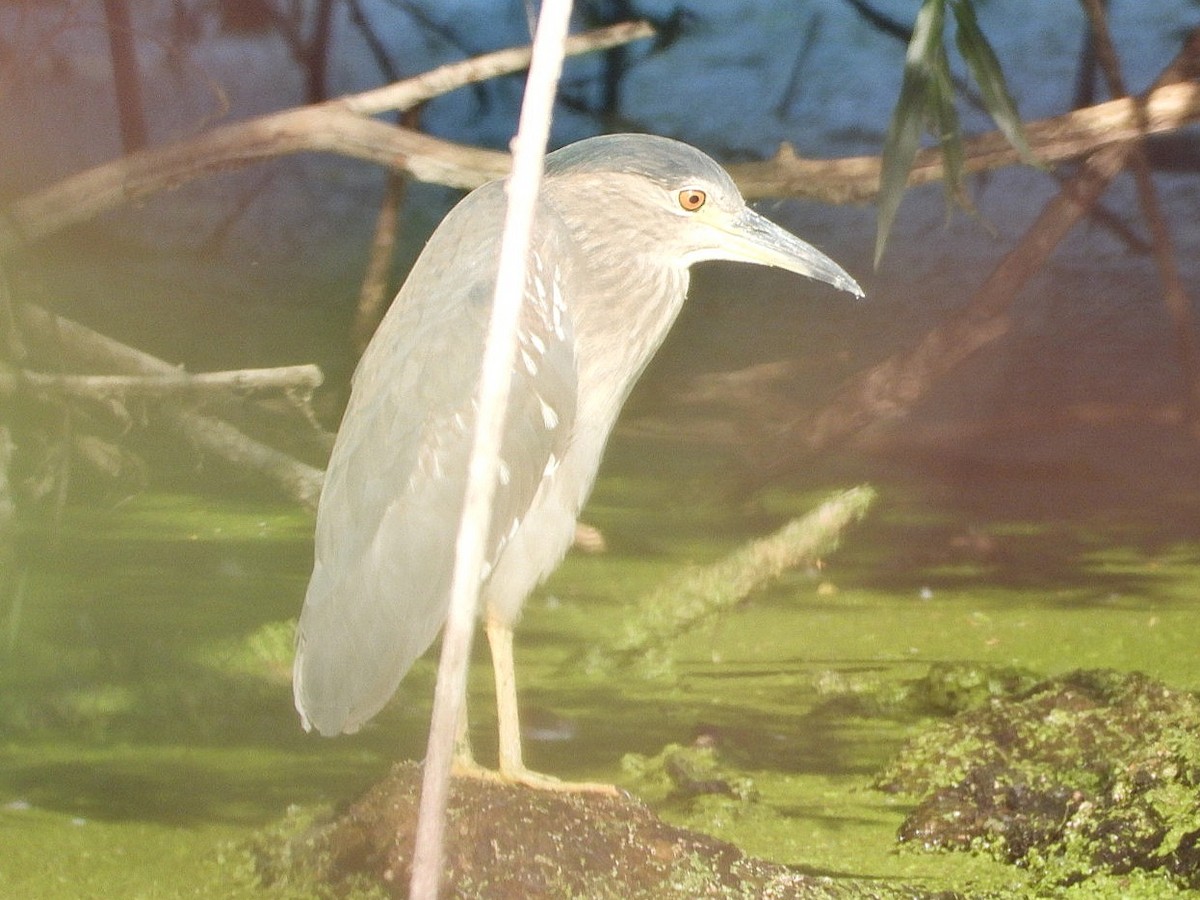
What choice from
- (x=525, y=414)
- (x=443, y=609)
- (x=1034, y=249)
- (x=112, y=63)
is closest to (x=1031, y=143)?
(x=1034, y=249)

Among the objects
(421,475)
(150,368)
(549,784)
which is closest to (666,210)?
(421,475)

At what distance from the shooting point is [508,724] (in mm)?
1416

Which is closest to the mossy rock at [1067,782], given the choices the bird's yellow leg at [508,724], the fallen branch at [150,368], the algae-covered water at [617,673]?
the algae-covered water at [617,673]

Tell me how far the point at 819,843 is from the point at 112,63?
1.32 metres

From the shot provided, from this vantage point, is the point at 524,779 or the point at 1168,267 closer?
the point at 524,779

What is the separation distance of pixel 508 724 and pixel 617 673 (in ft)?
1.00

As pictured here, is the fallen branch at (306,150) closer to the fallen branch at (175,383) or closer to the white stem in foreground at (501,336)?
the fallen branch at (175,383)

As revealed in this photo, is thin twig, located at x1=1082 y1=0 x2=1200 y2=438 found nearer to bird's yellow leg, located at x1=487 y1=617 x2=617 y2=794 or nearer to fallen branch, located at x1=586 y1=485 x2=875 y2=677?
fallen branch, located at x1=586 y1=485 x2=875 y2=677

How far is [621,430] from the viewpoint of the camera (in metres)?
1.80

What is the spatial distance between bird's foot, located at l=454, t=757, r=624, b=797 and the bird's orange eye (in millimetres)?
619

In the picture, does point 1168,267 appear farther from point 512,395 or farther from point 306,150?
point 306,150

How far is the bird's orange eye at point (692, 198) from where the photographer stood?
56.0 inches

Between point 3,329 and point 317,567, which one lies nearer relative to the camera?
point 317,567

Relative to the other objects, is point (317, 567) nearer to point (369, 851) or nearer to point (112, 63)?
point (369, 851)
